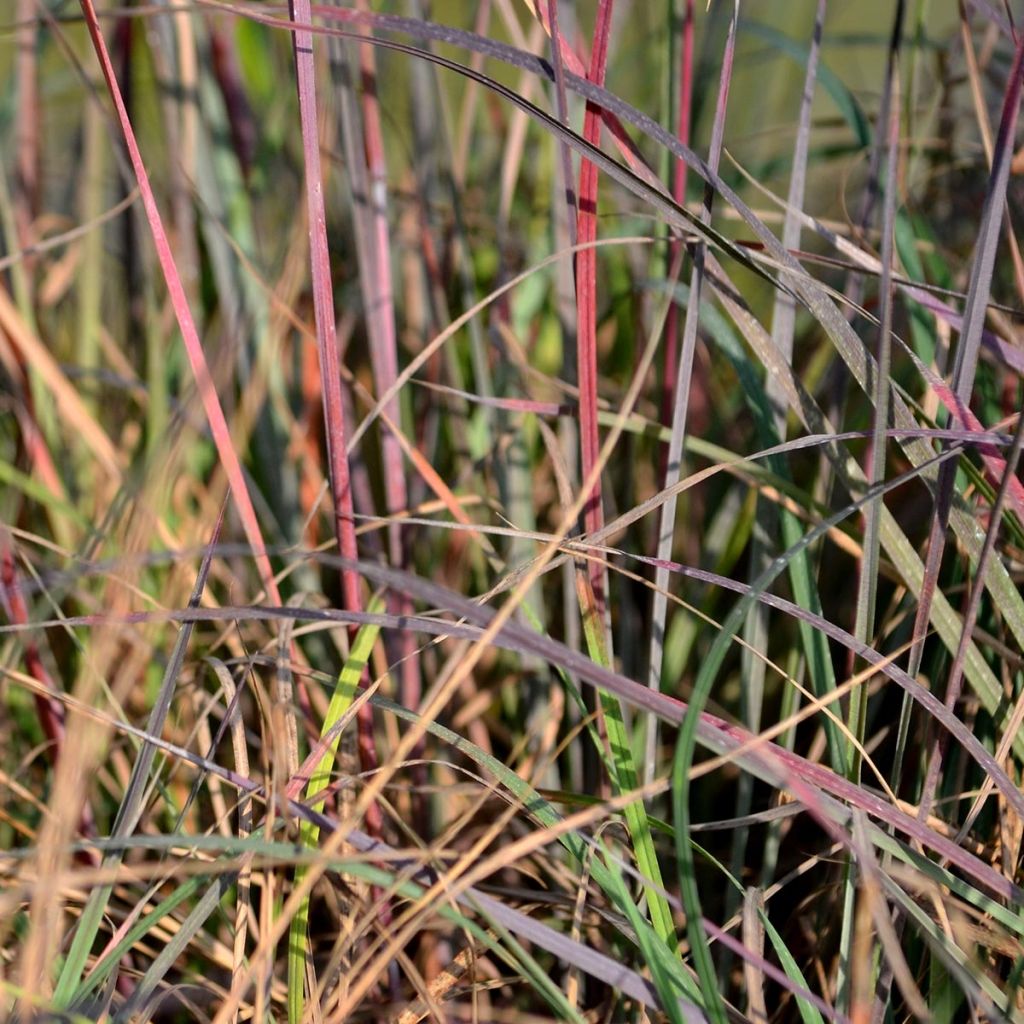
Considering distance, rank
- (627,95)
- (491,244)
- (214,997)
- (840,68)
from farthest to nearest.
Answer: (840,68)
(627,95)
(491,244)
(214,997)

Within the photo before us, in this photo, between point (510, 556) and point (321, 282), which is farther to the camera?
point (510, 556)

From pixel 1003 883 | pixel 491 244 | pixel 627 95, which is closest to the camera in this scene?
pixel 1003 883

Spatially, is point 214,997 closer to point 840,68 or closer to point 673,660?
point 673,660

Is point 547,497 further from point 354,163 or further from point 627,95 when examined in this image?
point 627,95

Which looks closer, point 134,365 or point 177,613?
point 177,613

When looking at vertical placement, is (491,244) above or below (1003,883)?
above

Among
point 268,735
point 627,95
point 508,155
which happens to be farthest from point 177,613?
point 627,95

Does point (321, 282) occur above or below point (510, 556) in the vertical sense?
above

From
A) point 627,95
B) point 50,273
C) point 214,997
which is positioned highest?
point 627,95
